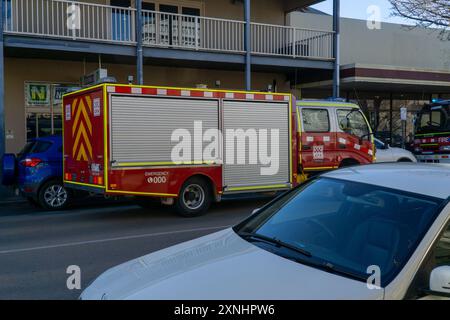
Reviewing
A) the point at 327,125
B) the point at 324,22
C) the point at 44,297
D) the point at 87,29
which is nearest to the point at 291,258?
the point at 44,297

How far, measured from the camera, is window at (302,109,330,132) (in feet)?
38.6

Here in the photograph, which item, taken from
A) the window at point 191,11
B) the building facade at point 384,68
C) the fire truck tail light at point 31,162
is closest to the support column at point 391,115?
the building facade at point 384,68

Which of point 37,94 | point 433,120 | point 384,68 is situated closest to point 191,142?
point 37,94

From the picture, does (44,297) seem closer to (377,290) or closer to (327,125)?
(377,290)

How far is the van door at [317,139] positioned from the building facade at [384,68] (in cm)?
763

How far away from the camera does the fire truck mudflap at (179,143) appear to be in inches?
359

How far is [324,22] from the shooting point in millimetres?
22156

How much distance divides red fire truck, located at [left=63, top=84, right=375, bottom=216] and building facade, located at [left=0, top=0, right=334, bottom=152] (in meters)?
5.13

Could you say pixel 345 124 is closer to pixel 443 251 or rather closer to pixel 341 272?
pixel 443 251

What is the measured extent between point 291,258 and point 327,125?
9.18 m

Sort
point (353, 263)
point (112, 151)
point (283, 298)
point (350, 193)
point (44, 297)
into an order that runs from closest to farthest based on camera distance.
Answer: point (283, 298)
point (353, 263)
point (350, 193)
point (44, 297)
point (112, 151)

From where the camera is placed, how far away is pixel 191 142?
986cm

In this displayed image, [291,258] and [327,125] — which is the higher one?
[327,125]

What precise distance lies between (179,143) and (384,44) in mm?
16809
